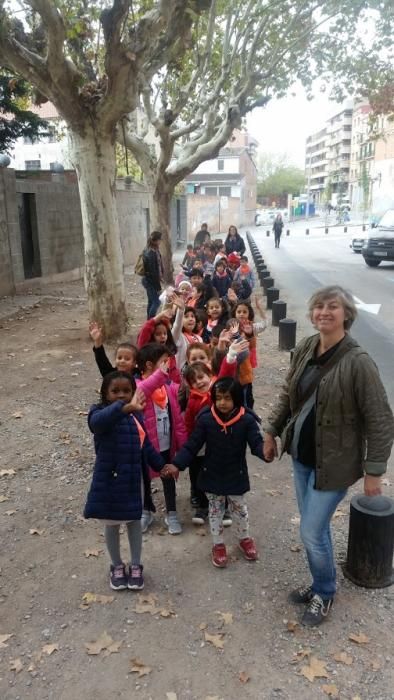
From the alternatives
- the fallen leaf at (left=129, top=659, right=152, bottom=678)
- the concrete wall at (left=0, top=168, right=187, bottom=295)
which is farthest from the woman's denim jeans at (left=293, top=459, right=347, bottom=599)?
the concrete wall at (left=0, top=168, right=187, bottom=295)

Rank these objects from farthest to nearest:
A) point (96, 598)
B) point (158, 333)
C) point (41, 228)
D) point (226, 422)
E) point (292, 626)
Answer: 1. point (41, 228)
2. point (158, 333)
3. point (226, 422)
4. point (96, 598)
5. point (292, 626)

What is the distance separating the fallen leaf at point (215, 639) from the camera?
10.1 ft

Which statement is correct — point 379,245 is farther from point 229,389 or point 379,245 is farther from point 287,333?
point 229,389

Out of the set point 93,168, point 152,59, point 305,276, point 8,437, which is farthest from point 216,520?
point 305,276

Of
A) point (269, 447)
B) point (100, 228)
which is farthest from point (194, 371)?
point (100, 228)

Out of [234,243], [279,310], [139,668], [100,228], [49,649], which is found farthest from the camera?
[234,243]

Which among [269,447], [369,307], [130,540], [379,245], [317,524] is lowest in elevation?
[369,307]

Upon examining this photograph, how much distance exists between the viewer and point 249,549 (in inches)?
150

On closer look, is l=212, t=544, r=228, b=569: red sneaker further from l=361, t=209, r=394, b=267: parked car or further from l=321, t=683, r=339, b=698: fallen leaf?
l=361, t=209, r=394, b=267: parked car

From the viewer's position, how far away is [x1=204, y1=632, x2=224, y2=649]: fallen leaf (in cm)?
306

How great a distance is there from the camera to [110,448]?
323 centimetres

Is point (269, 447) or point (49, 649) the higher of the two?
point (269, 447)

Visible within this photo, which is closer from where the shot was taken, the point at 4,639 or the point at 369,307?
the point at 4,639

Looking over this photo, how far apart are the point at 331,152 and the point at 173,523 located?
125 meters
